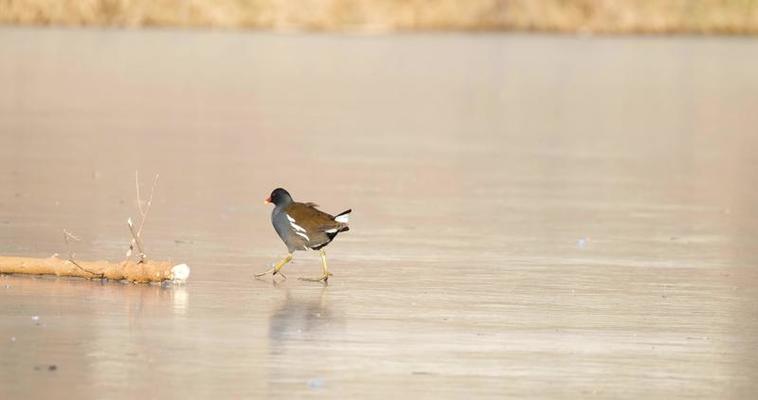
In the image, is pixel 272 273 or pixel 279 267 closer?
pixel 279 267

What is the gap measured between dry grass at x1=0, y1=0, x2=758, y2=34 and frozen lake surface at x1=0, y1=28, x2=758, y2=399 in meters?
26.4

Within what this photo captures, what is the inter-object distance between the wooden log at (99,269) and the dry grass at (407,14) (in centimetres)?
4804

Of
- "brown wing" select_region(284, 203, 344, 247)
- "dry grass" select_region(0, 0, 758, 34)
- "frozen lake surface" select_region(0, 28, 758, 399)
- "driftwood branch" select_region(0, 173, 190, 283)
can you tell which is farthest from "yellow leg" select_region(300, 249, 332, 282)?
"dry grass" select_region(0, 0, 758, 34)

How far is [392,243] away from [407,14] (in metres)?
51.1

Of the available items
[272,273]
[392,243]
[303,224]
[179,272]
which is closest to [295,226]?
[303,224]

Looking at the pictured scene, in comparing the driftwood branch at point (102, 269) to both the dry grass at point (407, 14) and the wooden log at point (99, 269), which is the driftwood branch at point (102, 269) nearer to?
the wooden log at point (99, 269)

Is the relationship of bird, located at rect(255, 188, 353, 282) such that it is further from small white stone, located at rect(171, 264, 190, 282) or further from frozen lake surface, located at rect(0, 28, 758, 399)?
small white stone, located at rect(171, 264, 190, 282)

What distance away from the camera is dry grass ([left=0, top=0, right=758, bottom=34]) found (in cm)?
6056

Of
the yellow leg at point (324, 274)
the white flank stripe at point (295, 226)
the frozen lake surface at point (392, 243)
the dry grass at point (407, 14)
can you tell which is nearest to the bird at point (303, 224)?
the white flank stripe at point (295, 226)

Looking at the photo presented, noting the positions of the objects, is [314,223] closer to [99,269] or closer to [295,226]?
[295,226]

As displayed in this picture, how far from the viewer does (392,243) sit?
1394 centimetres

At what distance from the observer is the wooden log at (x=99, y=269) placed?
11.3 m

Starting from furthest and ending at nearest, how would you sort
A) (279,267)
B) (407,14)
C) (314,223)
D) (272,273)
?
(407,14) → (272,273) → (279,267) → (314,223)

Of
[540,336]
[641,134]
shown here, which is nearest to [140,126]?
[641,134]
